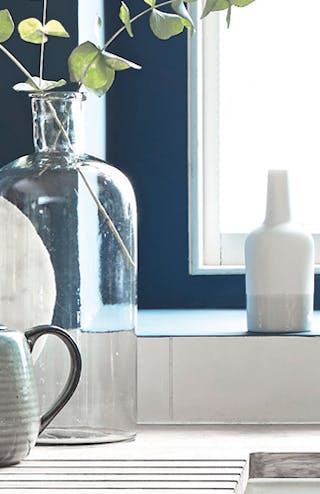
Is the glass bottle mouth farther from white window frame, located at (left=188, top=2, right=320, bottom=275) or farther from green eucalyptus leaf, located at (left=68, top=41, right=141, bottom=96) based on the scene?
white window frame, located at (left=188, top=2, right=320, bottom=275)

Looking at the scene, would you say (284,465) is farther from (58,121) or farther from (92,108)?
(92,108)

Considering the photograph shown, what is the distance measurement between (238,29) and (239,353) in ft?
2.70

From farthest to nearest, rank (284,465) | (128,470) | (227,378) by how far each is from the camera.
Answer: (227,378) < (284,465) < (128,470)

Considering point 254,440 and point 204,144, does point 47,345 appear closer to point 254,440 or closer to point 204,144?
point 254,440

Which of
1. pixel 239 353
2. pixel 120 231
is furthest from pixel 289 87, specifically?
pixel 120 231

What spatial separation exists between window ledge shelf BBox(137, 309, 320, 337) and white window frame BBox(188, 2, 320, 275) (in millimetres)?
117

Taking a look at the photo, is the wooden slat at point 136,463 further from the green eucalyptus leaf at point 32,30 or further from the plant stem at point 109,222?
the green eucalyptus leaf at point 32,30

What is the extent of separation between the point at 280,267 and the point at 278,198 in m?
0.10

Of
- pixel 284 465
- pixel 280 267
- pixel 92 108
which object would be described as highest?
pixel 92 108

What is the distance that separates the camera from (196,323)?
6.24 ft

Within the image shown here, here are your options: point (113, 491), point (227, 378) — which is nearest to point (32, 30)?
point (227, 378)

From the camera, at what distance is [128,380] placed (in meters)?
1.51

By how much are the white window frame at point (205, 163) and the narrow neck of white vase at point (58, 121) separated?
0.75 metres

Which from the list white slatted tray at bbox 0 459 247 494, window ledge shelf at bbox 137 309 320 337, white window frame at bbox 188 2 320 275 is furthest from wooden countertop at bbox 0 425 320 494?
white window frame at bbox 188 2 320 275
